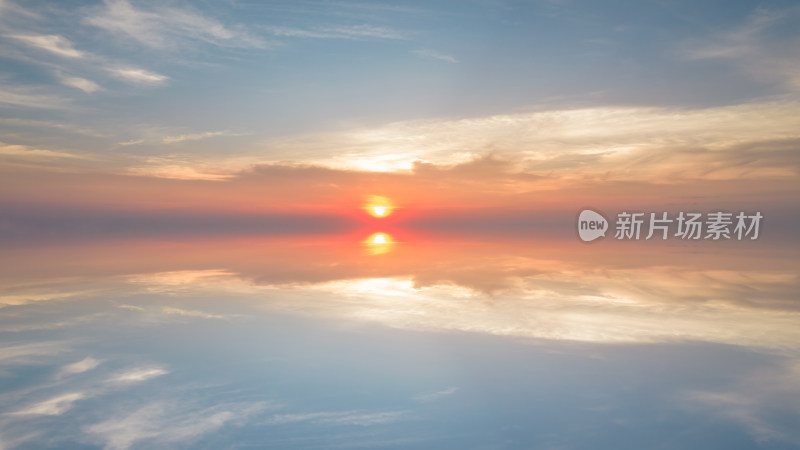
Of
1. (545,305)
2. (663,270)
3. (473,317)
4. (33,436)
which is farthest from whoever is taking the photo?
(663,270)

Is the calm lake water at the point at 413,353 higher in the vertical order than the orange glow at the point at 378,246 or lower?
lower

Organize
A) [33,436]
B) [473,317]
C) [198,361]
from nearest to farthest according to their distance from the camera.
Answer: [33,436] < [198,361] < [473,317]

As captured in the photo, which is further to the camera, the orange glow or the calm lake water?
the orange glow

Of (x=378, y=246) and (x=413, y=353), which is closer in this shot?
(x=413, y=353)

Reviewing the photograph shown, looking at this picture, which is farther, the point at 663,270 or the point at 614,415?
the point at 663,270

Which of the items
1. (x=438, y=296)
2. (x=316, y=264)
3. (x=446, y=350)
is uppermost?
(x=316, y=264)

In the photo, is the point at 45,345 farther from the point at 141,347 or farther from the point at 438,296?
the point at 438,296

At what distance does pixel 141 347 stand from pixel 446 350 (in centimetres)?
493

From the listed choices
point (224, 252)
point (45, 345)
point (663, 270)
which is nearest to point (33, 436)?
point (45, 345)

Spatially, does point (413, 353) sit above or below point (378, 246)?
below

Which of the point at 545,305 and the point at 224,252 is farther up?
the point at 224,252

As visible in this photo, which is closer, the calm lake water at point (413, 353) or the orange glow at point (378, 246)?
the calm lake water at point (413, 353)

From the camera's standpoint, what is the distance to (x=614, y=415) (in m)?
6.41

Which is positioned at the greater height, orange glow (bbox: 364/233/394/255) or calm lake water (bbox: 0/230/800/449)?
orange glow (bbox: 364/233/394/255)
